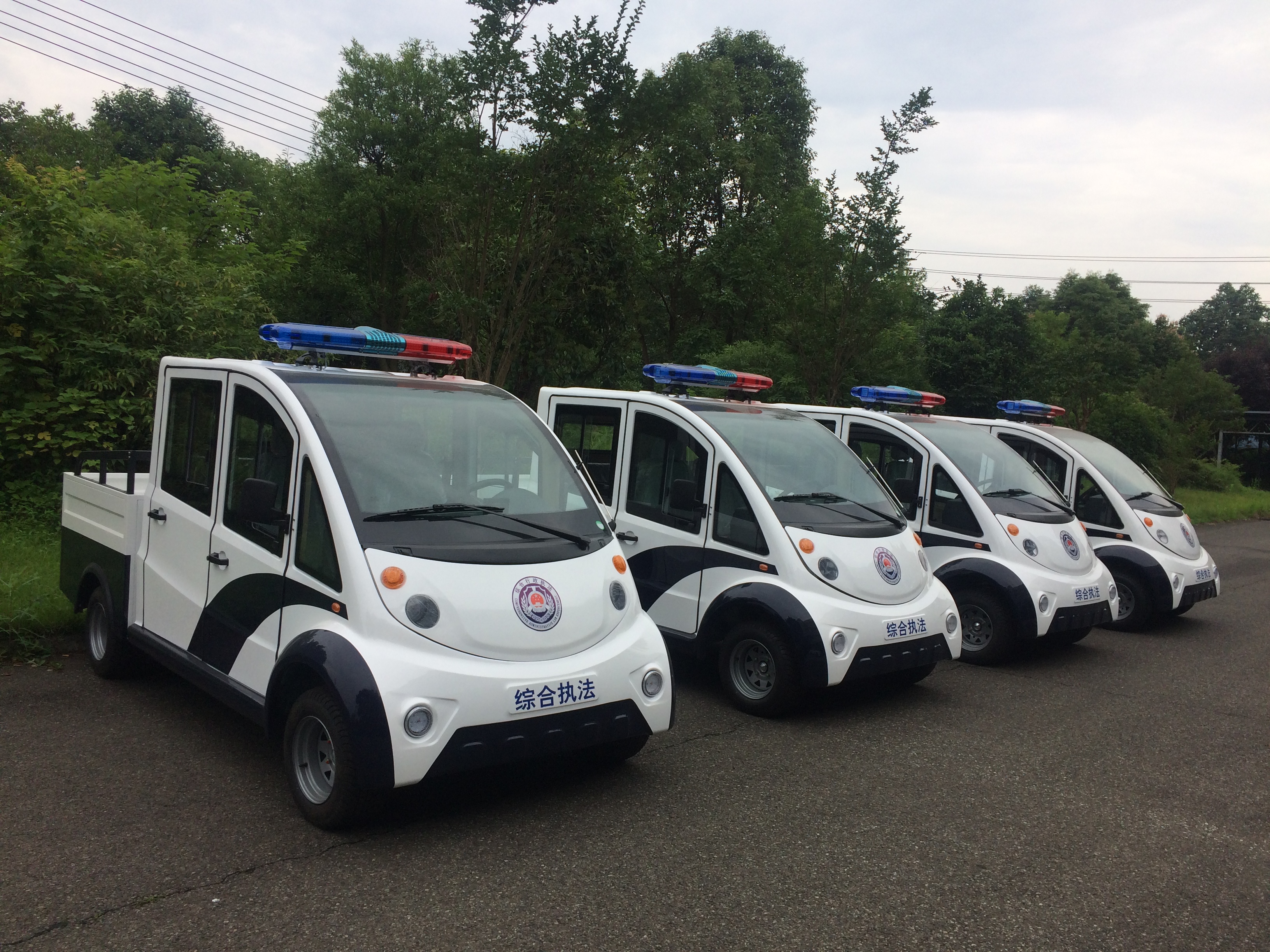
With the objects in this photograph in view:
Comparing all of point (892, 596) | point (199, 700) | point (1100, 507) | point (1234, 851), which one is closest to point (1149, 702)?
point (892, 596)

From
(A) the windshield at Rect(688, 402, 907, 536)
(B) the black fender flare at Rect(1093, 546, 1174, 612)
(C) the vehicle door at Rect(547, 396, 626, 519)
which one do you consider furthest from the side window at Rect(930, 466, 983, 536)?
(C) the vehicle door at Rect(547, 396, 626, 519)

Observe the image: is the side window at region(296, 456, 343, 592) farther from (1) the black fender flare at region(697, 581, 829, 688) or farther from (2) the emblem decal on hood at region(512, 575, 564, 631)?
(1) the black fender flare at region(697, 581, 829, 688)

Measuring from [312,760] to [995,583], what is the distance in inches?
215

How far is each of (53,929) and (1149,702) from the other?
6.64 meters

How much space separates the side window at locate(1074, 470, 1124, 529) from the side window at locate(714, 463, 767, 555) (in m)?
5.01

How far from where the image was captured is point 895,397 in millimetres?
9812

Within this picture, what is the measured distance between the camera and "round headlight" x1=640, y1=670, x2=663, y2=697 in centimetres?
447

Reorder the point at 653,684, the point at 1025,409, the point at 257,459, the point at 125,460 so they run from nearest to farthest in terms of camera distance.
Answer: the point at 653,684
the point at 257,459
the point at 125,460
the point at 1025,409

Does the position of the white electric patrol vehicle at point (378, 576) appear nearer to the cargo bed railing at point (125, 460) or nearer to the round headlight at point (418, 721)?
the round headlight at point (418, 721)

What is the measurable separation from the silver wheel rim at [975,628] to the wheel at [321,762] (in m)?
5.35

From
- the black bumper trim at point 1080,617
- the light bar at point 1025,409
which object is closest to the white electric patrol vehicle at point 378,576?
the black bumper trim at point 1080,617

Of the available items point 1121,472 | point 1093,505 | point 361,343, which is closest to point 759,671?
point 361,343

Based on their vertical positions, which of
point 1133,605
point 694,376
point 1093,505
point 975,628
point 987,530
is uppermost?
point 694,376

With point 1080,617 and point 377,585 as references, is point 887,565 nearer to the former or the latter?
point 1080,617
